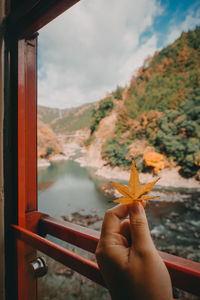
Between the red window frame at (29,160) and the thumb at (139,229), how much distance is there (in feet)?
1.14

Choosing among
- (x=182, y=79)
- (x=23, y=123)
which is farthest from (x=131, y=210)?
(x=182, y=79)

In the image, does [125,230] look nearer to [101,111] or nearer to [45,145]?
[101,111]

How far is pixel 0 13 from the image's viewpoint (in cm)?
85

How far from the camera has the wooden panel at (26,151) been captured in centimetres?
83

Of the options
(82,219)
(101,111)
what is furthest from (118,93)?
(82,219)

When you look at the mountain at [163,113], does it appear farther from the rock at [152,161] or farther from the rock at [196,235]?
the rock at [196,235]

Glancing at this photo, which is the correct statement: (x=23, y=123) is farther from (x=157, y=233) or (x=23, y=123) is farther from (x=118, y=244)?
(x=157, y=233)

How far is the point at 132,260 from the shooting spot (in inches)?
9.8

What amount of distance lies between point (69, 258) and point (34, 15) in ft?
3.42

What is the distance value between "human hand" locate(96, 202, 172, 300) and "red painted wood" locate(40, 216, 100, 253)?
242mm

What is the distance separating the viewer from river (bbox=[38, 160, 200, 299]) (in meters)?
4.48

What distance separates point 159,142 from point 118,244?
8.66 metres

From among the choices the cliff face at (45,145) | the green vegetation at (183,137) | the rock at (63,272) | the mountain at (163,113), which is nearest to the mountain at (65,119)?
the cliff face at (45,145)

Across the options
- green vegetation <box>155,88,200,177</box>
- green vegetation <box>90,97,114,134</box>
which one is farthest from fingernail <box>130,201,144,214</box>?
green vegetation <box>90,97,114,134</box>
